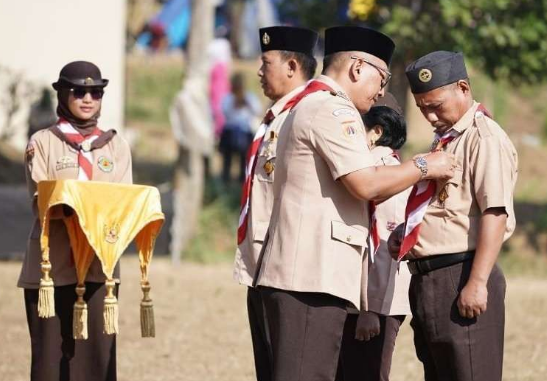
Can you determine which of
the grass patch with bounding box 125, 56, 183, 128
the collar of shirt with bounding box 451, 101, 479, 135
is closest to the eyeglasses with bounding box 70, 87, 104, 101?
the collar of shirt with bounding box 451, 101, 479, 135

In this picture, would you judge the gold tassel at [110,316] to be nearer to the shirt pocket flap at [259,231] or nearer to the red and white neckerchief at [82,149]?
the red and white neckerchief at [82,149]

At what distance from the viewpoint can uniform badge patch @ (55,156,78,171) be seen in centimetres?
614

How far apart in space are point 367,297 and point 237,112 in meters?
10.6

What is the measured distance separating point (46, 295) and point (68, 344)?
406mm

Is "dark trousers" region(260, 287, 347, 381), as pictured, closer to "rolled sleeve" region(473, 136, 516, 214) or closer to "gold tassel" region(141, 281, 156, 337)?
"rolled sleeve" region(473, 136, 516, 214)

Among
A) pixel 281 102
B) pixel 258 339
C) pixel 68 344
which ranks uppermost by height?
pixel 281 102

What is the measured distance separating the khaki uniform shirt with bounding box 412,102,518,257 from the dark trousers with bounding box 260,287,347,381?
51cm

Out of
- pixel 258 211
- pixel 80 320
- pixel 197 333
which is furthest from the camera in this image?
pixel 197 333

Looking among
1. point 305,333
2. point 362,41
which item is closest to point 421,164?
point 362,41

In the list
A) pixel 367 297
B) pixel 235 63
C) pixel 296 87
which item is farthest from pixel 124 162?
pixel 235 63

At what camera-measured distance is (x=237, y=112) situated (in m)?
16.0

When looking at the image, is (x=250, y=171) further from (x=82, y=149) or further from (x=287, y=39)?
(x=82, y=149)

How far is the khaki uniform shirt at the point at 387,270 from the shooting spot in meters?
5.65

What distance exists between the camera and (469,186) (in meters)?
4.93
